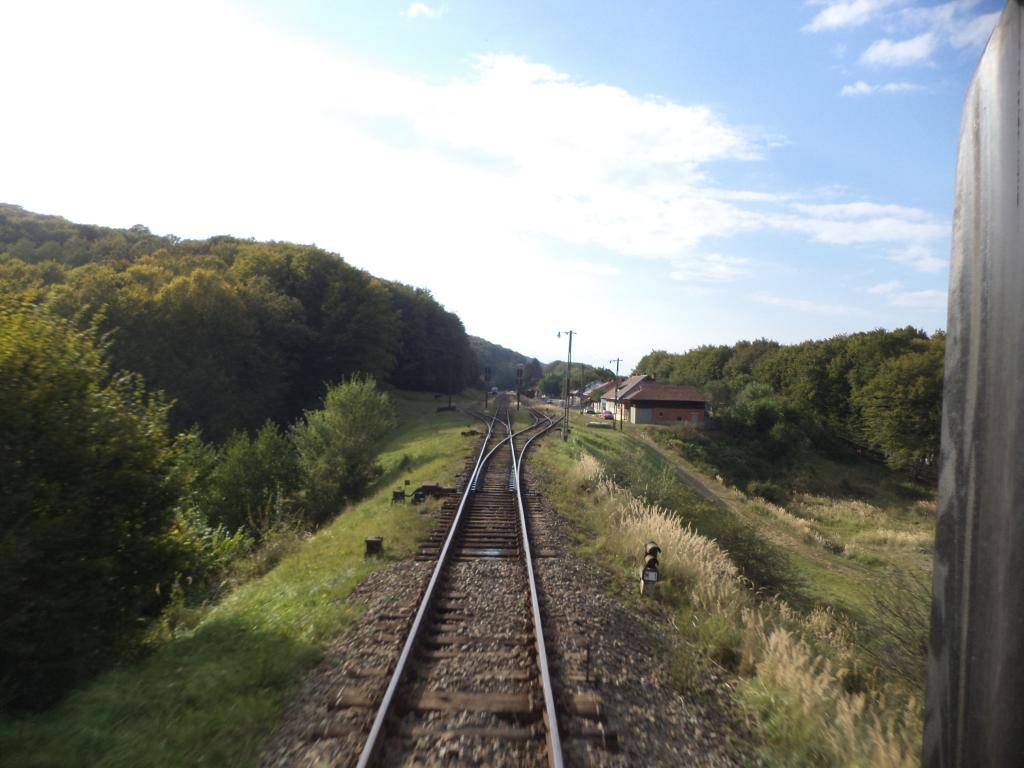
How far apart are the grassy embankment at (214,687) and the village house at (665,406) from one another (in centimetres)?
5324

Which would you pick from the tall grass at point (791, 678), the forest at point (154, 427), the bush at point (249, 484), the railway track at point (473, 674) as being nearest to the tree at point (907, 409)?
the forest at point (154, 427)

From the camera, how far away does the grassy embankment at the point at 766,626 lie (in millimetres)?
5246

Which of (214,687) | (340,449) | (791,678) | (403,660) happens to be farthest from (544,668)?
(340,449)

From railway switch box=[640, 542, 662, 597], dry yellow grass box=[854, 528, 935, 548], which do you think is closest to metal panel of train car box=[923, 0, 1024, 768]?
railway switch box=[640, 542, 662, 597]

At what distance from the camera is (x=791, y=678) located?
5.97 m

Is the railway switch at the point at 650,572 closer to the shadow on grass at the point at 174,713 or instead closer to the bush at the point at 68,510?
the shadow on grass at the point at 174,713

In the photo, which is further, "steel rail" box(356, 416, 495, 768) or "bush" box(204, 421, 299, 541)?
"bush" box(204, 421, 299, 541)

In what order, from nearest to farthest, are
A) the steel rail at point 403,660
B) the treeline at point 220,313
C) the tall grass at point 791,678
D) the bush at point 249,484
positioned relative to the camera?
the steel rail at point 403,660 < the tall grass at point 791,678 < the bush at point 249,484 < the treeline at point 220,313

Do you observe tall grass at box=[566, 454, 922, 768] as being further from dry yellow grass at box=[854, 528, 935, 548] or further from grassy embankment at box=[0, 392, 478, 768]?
dry yellow grass at box=[854, 528, 935, 548]

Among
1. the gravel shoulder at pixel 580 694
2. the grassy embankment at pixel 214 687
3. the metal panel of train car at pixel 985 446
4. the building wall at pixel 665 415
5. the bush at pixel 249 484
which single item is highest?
the metal panel of train car at pixel 985 446

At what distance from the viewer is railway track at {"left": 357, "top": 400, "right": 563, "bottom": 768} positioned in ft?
15.8

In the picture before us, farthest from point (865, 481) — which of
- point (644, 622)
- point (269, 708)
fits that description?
point (269, 708)

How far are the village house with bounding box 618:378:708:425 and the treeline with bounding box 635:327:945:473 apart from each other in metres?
2.60

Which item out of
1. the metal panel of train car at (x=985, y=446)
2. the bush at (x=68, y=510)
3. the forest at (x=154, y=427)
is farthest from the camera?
the forest at (x=154, y=427)
